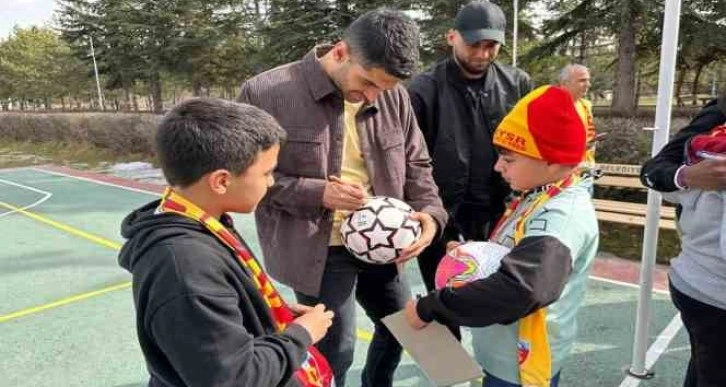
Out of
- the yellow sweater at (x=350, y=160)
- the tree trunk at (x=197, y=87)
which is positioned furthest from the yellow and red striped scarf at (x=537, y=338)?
the tree trunk at (x=197, y=87)

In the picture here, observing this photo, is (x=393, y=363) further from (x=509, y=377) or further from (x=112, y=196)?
(x=112, y=196)

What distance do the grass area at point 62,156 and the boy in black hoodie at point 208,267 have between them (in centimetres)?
1383

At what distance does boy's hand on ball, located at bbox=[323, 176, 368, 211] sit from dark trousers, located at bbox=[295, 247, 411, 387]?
0.23 m

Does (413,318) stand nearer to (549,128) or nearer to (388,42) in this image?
(549,128)

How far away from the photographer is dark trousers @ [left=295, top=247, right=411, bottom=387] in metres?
2.01

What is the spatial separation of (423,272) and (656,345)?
1.66 m

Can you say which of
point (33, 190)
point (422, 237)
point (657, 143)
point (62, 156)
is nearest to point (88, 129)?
point (62, 156)

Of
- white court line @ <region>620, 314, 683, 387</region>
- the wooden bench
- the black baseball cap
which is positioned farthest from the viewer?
the wooden bench

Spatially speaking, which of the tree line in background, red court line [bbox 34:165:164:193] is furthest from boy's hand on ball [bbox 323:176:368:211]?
the tree line in background

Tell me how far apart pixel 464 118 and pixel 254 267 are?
1396 mm

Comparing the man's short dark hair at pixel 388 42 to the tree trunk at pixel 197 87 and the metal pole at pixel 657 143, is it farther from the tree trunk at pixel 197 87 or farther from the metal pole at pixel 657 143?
the tree trunk at pixel 197 87

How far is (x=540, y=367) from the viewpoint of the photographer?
1.56 metres

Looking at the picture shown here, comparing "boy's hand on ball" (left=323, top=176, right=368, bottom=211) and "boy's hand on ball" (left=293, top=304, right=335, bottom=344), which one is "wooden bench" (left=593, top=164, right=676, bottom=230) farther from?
"boy's hand on ball" (left=293, top=304, right=335, bottom=344)

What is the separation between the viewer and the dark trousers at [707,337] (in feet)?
5.44
